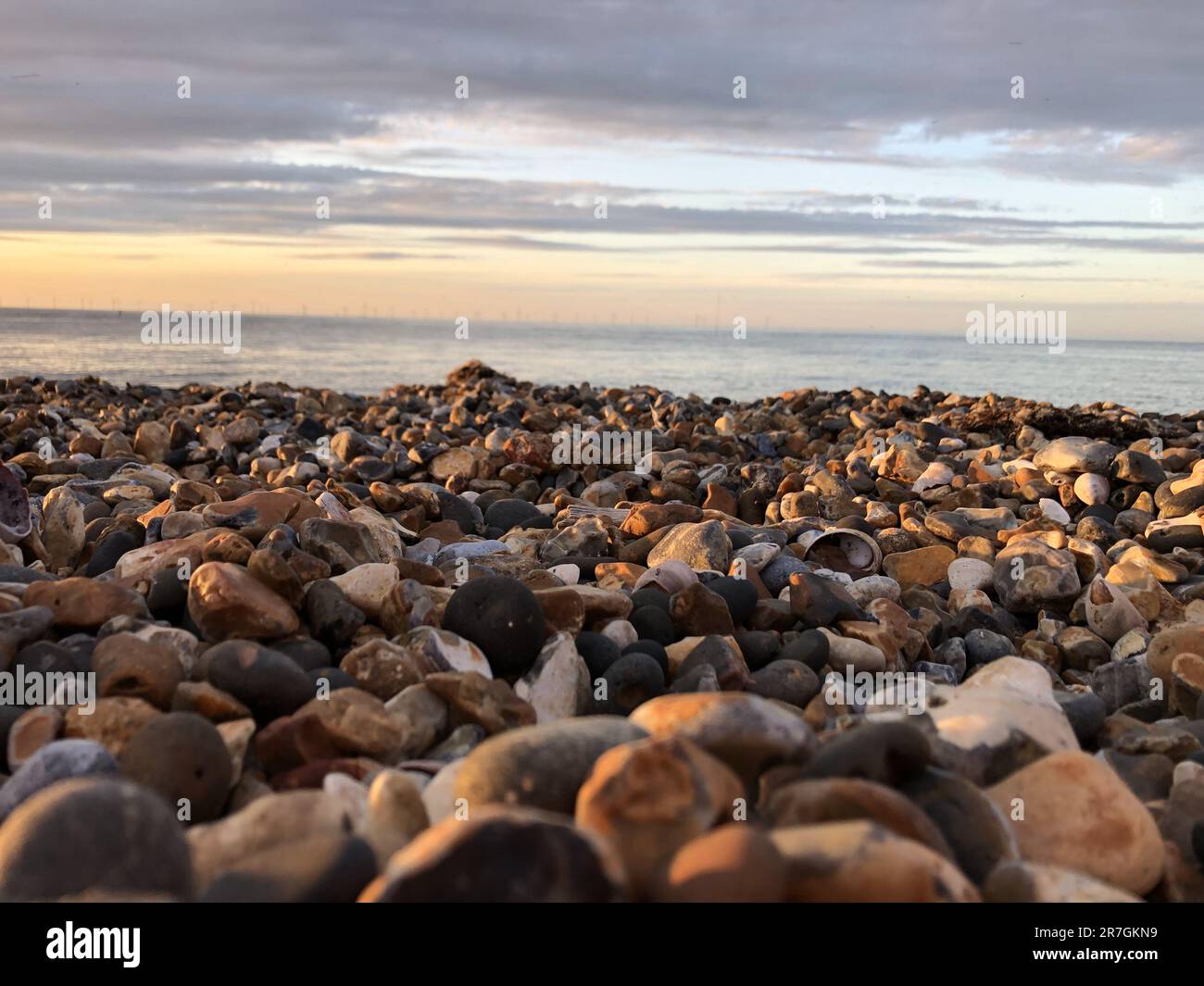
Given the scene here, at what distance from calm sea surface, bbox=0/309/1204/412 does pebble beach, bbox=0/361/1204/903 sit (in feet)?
58.1

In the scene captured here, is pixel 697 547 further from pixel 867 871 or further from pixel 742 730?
pixel 867 871

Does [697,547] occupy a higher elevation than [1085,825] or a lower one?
higher

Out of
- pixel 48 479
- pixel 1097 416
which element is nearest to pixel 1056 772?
pixel 48 479

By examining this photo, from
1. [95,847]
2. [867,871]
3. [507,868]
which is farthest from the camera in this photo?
[95,847]

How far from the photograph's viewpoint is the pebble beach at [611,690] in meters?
1.91

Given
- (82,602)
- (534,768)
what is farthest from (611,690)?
(82,602)

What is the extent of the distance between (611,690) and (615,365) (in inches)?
1354

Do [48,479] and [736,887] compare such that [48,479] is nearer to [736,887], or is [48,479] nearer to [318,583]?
[318,583]

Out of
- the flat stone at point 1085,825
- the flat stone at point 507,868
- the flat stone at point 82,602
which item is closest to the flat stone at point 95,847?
the flat stone at point 507,868

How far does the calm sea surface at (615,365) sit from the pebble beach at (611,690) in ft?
58.1

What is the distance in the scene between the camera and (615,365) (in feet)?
123

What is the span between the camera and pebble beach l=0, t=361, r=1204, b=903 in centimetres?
191

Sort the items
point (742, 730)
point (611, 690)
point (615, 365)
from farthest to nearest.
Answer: point (615, 365), point (611, 690), point (742, 730)
